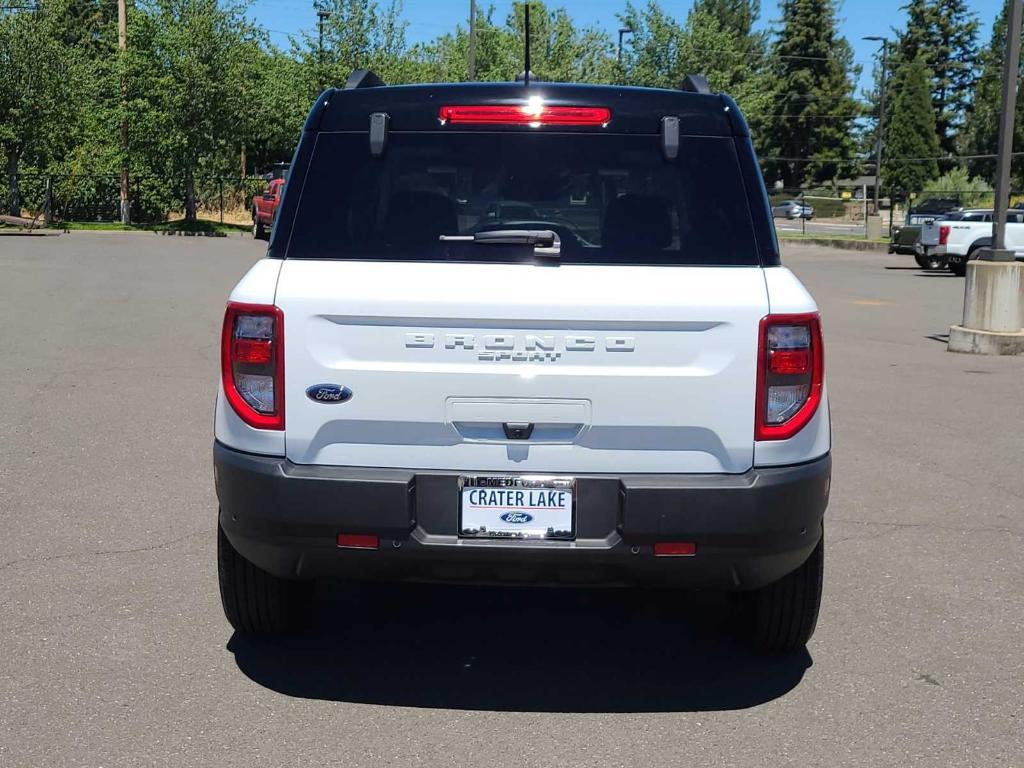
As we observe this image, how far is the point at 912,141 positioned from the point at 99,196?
150 ft

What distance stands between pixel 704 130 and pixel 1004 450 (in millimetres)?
5305

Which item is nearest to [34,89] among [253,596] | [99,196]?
[99,196]

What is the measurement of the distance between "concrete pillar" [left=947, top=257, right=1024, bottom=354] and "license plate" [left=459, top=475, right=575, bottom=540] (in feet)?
35.8

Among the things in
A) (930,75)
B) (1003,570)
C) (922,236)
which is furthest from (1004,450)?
(930,75)

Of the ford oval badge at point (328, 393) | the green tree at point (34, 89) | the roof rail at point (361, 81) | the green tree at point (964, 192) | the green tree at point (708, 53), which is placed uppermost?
the green tree at point (708, 53)

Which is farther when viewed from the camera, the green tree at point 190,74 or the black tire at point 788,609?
the green tree at point 190,74

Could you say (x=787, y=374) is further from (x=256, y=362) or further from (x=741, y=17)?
(x=741, y=17)

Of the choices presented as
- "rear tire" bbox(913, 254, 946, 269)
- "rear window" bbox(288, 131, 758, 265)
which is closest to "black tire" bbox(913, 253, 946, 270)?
"rear tire" bbox(913, 254, 946, 269)

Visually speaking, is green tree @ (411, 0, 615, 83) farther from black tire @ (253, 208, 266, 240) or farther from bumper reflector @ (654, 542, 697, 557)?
bumper reflector @ (654, 542, 697, 557)

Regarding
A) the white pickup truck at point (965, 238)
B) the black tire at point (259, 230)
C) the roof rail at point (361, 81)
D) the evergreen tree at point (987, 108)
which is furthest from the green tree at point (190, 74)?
the evergreen tree at point (987, 108)

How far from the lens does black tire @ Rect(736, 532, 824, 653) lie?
170 inches

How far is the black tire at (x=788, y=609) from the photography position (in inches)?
170

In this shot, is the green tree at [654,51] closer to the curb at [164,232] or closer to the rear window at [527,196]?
the curb at [164,232]

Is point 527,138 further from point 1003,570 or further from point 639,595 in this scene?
point 1003,570
